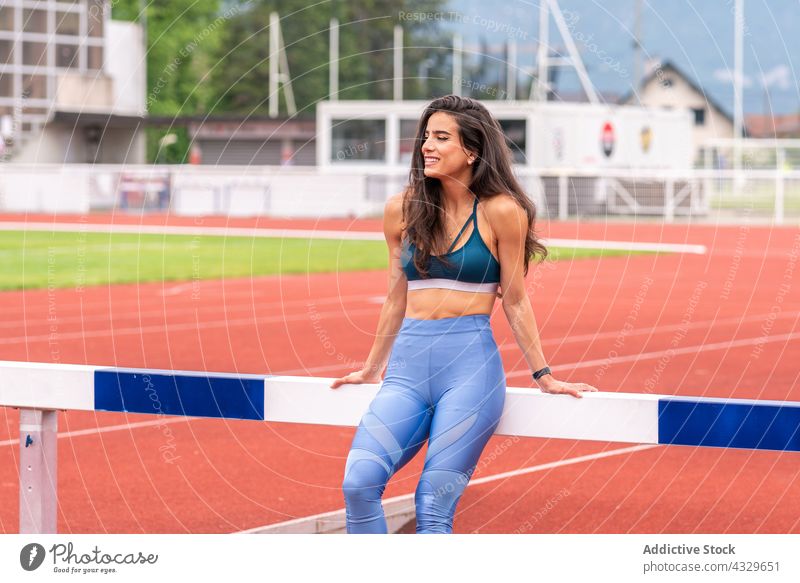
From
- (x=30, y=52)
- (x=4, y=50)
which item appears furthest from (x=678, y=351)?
(x=30, y=52)

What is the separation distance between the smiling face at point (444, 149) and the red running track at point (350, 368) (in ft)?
7.05

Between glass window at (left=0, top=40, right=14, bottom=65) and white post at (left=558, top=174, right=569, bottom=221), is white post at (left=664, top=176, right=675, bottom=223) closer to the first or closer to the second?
white post at (left=558, top=174, right=569, bottom=221)

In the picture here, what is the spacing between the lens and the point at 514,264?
473 centimetres

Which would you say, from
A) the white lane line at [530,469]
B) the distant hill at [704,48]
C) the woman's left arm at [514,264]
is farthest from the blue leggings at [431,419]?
the distant hill at [704,48]

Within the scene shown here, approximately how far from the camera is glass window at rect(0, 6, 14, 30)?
49.3 metres

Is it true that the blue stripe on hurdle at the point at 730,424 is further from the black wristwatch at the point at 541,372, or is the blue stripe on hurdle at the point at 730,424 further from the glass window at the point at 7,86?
the glass window at the point at 7,86

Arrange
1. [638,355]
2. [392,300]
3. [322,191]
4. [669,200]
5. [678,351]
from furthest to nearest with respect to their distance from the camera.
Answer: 1. [322,191]
2. [669,200]
3. [678,351]
4. [638,355]
5. [392,300]

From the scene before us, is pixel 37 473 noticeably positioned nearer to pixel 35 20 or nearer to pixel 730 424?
pixel 730 424

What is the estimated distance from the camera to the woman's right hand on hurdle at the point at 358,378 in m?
4.56

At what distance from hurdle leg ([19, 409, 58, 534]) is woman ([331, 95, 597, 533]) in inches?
39.6

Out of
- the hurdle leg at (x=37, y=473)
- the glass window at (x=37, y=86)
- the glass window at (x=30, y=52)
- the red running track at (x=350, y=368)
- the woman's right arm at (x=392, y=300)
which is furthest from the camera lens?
the glass window at (x=30, y=52)
